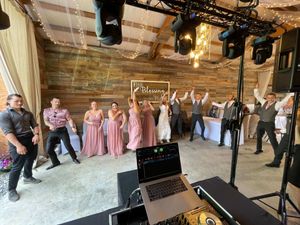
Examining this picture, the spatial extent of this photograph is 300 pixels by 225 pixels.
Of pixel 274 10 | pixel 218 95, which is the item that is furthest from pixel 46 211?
pixel 218 95

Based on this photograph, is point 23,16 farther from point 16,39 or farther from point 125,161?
point 125,161

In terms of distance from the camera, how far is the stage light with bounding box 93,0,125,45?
1.12m

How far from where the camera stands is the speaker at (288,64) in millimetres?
1510

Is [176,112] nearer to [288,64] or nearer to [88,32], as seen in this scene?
[88,32]

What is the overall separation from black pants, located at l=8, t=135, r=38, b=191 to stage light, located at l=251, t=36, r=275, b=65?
3.54 metres

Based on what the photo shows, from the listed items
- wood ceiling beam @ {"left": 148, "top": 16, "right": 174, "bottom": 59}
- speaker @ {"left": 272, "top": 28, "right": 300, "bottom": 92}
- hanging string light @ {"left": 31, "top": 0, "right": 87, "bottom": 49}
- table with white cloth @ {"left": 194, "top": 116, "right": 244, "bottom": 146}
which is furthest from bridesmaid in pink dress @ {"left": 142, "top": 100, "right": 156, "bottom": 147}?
speaker @ {"left": 272, "top": 28, "right": 300, "bottom": 92}

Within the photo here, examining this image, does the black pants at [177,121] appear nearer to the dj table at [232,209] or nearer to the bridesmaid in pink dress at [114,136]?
the bridesmaid in pink dress at [114,136]

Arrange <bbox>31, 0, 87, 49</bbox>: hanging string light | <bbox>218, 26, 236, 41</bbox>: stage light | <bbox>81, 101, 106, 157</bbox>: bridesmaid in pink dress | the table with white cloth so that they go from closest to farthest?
<bbox>218, 26, 236, 41</bbox>: stage light, <bbox>31, 0, 87, 49</bbox>: hanging string light, <bbox>81, 101, 106, 157</bbox>: bridesmaid in pink dress, the table with white cloth

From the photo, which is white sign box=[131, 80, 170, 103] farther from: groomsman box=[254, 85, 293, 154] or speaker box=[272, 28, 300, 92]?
speaker box=[272, 28, 300, 92]

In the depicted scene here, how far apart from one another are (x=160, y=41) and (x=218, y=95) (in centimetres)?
373

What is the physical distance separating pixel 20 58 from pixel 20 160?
1808 mm

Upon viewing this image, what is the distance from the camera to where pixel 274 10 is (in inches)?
111

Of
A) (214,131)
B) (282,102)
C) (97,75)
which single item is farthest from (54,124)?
(282,102)

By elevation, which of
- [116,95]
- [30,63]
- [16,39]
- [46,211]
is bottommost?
[46,211]
